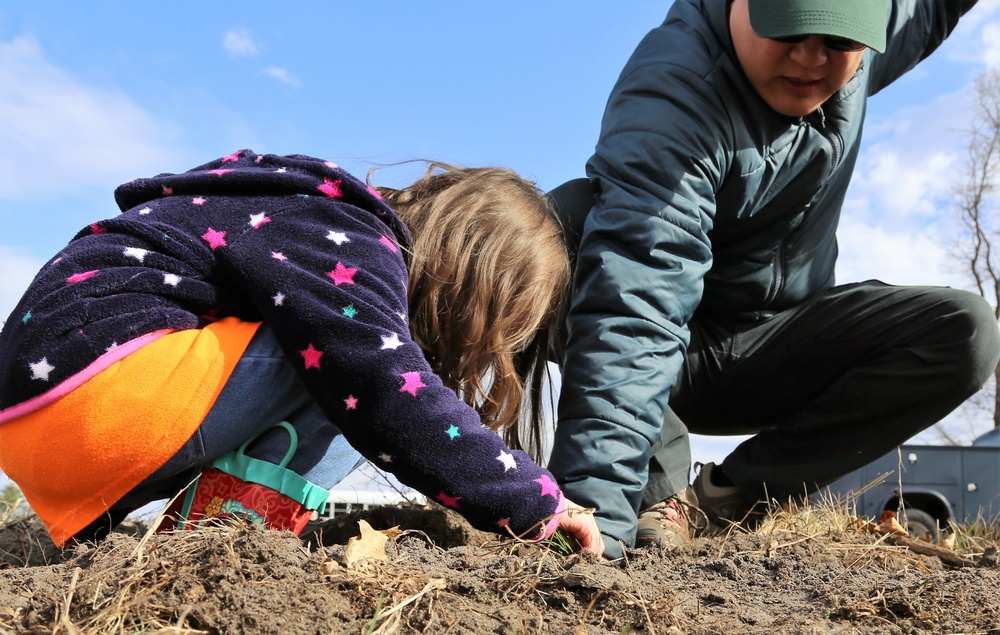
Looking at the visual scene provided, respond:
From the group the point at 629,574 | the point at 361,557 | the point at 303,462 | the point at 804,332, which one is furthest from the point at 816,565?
the point at 804,332

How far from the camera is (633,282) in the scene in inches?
92.4

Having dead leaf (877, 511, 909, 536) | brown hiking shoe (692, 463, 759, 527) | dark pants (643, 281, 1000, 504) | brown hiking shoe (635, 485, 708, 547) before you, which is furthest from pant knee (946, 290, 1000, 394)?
brown hiking shoe (635, 485, 708, 547)

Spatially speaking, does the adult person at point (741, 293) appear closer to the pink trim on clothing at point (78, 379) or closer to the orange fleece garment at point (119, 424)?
the orange fleece garment at point (119, 424)

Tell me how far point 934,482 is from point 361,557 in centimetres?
622

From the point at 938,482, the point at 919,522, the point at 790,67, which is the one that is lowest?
the point at 919,522

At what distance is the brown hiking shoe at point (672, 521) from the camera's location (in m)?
2.62

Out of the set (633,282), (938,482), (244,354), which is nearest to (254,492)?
(244,354)

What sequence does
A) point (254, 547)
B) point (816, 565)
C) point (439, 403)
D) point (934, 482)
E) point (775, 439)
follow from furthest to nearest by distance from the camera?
point (934, 482)
point (775, 439)
point (816, 565)
point (439, 403)
point (254, 547)

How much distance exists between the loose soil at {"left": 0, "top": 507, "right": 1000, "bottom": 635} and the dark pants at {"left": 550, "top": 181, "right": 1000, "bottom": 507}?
1143 millimetres

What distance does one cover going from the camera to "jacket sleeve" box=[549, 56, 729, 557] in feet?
7.16

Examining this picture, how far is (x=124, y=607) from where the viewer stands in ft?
3.90

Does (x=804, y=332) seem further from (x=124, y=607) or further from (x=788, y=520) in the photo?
(x=124, y=607)

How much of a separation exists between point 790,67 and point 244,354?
175cm

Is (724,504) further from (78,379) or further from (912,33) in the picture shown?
(78,379)
